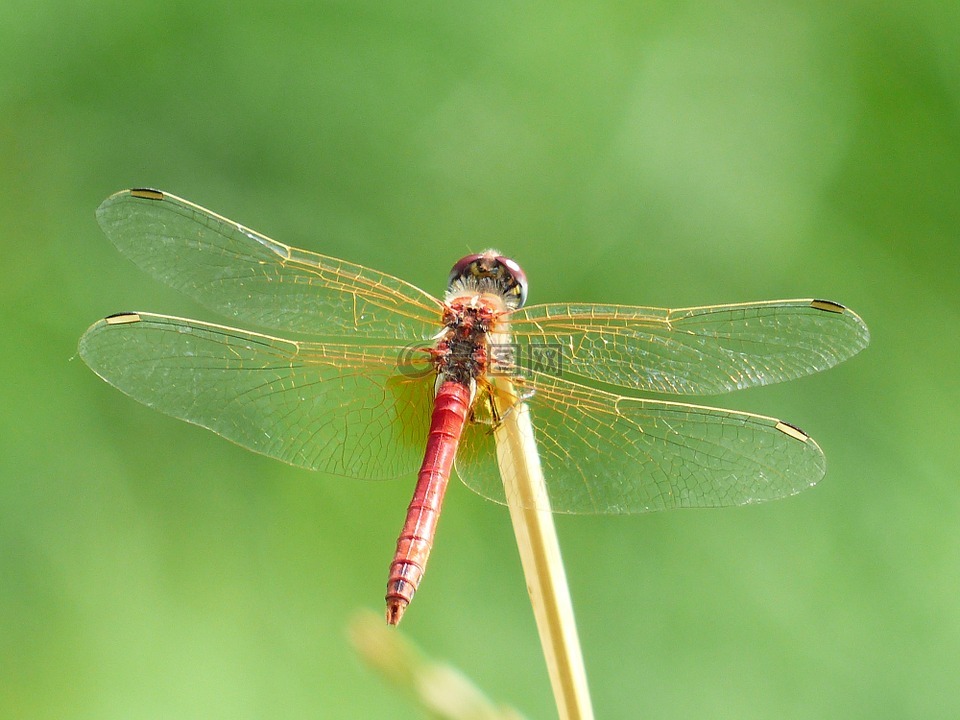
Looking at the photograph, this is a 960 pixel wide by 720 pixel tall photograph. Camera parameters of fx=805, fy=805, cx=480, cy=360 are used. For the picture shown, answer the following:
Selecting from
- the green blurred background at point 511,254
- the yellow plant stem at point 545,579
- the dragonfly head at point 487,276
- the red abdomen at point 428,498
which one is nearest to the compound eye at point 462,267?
the dragonfly head at point 487,276

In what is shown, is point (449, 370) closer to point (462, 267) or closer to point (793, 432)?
point (462, 267)

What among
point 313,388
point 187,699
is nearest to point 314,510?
point 187,699

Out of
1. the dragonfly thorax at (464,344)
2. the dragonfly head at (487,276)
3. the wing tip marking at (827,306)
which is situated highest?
the dragonfly head at (487,276)

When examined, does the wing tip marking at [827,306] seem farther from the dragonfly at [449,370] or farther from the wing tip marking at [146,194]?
the wing tip marking at [146,194]

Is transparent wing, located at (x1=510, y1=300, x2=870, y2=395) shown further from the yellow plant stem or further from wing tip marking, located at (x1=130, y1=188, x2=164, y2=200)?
wing tip marking, located at (x1=130, y1=188, x2=164, y2=200)

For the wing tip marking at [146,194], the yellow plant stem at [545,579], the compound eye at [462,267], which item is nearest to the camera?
the yellow plant stem at [545,579]

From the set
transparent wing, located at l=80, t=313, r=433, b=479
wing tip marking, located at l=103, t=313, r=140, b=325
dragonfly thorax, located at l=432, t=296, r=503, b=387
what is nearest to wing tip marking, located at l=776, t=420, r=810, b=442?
dragonfly thorax, located at l=432, t=296, r=503, b=387
